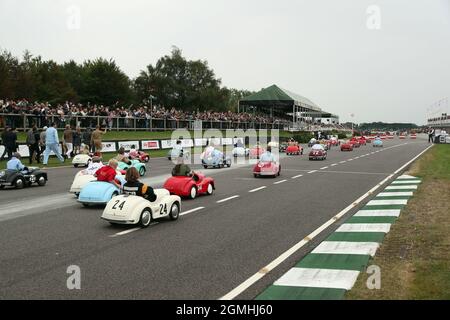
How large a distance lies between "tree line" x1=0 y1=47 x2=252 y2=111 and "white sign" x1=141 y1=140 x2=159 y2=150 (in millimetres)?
18153

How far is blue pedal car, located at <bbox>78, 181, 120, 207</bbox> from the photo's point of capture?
39.8 feet

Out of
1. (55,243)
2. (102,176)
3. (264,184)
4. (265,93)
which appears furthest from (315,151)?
(265,93)

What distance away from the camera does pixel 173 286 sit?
6203 millimetres

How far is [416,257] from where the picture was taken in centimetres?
760

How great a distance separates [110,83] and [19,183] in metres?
63.1

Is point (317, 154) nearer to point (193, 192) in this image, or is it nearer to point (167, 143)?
point (167, 143)

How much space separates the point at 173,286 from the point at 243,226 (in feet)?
13.3

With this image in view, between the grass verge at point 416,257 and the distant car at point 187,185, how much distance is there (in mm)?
5777

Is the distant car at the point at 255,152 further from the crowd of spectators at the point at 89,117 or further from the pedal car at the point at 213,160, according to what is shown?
the crowd of spectators at the point at 89,117

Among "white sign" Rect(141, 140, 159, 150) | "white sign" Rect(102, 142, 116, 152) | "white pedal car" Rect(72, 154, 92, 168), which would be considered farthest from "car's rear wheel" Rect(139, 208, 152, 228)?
"white sign" Rect(141, 140, 159, 150)

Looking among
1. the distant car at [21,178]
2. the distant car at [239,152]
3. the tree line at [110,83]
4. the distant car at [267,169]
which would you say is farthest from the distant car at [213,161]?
the tree line at [110,83]

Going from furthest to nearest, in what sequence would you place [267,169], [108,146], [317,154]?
[108,146]
[317,154]
[267,169]

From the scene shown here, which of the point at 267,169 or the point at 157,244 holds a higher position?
the point at 267,169

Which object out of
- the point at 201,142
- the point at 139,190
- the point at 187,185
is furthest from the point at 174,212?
the point at 201,142
